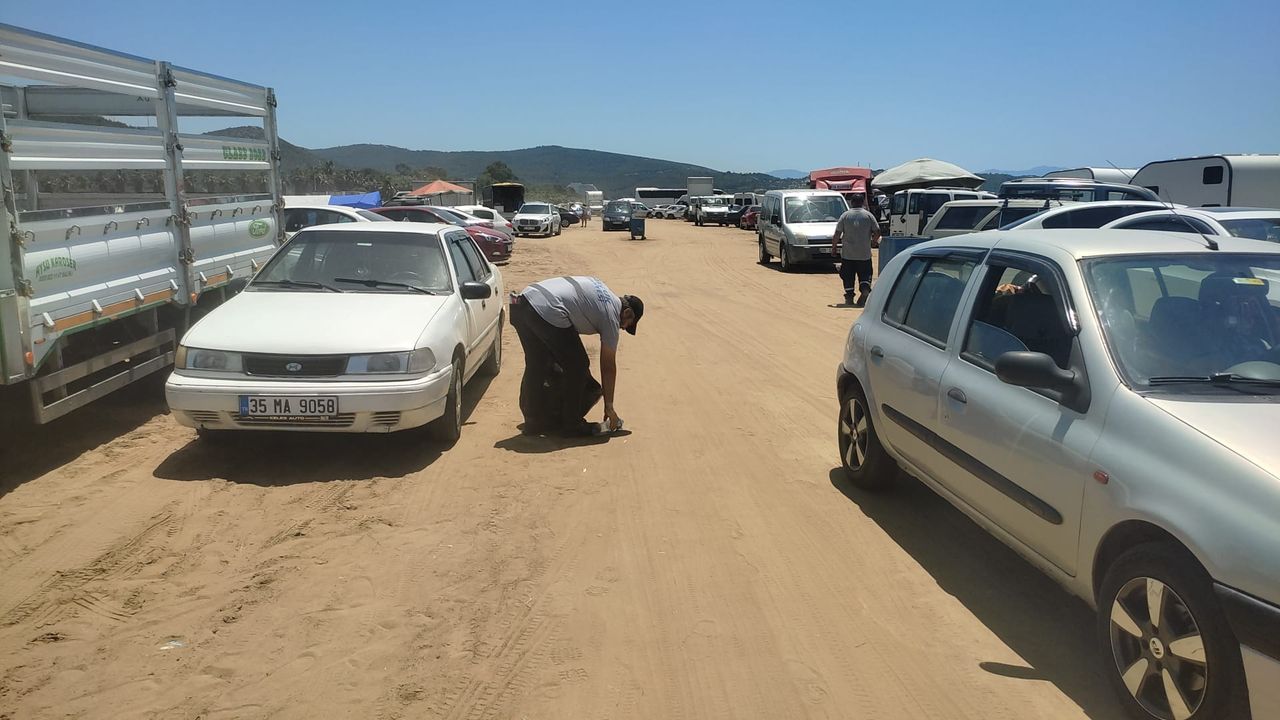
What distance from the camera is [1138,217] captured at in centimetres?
966

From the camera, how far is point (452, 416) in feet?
22.0

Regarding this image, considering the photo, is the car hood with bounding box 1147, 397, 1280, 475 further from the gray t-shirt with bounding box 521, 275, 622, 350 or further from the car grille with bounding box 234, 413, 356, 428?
the car grille with bounding box 234, 413, 356, 428

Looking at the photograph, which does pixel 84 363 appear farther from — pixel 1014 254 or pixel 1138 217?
pixel 1138 217

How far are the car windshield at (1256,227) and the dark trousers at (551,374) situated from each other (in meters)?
6.37

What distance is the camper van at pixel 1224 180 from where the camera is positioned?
16641 millimetres

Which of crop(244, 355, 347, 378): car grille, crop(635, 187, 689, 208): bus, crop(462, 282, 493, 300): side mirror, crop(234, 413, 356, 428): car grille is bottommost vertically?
crop(234, 413, 356, 428): car grille

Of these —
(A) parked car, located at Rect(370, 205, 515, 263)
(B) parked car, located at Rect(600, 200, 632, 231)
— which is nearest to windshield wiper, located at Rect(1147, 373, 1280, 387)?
(A) parked car, located at Rect(370, 205, 515, 263)

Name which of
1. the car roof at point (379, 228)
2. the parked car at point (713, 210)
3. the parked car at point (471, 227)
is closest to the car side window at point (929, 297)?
the car roof at point (379, 228)

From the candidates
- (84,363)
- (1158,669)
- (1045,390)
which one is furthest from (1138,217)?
(84,363)

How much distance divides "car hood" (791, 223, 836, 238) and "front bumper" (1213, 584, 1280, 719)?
1873cm

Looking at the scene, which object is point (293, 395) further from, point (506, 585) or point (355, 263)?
point (506, 585)

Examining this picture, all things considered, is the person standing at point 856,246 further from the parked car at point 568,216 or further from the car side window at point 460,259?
the parked car at point 568,216

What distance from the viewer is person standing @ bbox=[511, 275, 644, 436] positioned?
6.68 m

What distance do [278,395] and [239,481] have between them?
650 mm
